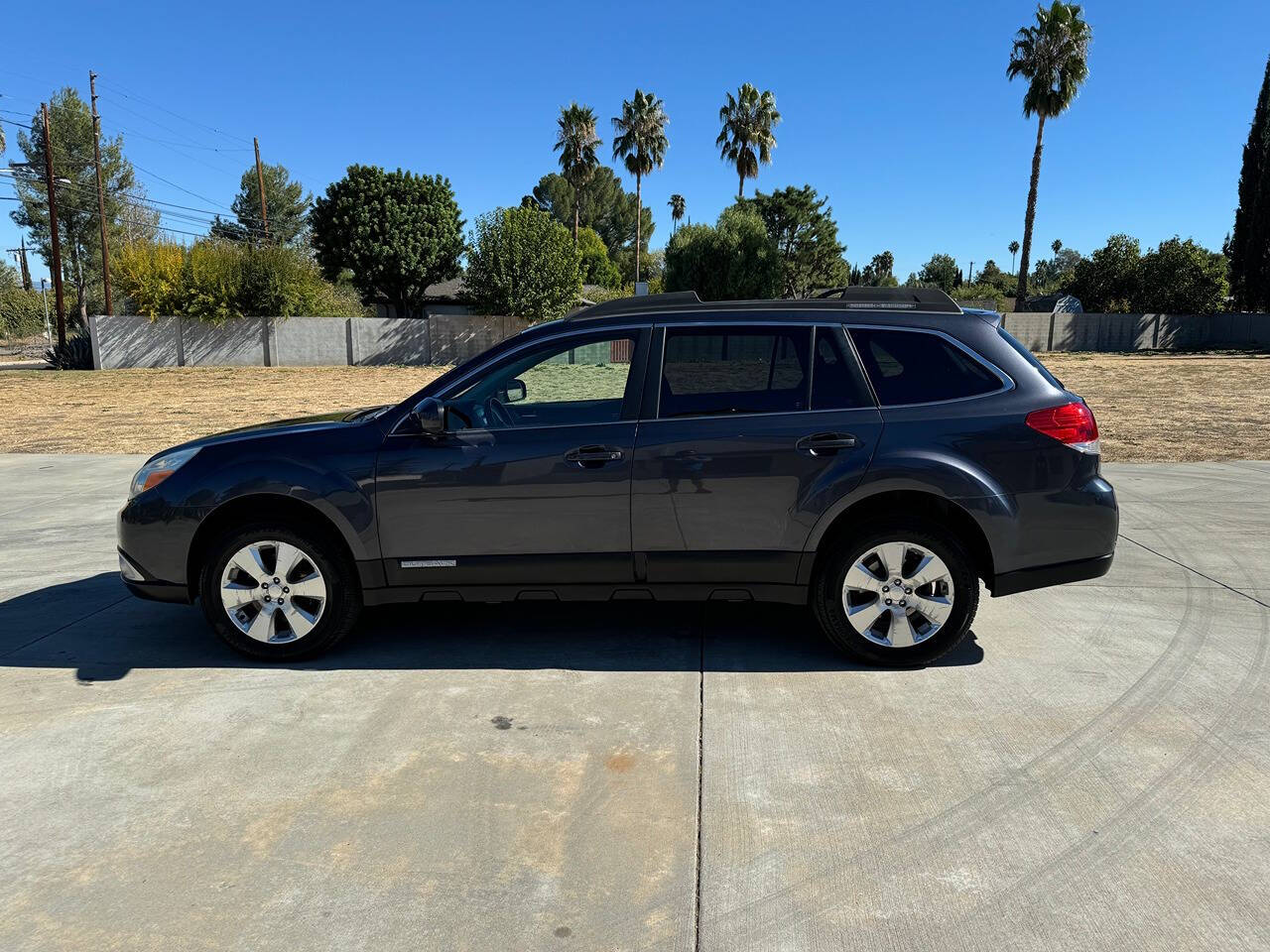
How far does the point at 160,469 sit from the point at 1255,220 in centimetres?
5411

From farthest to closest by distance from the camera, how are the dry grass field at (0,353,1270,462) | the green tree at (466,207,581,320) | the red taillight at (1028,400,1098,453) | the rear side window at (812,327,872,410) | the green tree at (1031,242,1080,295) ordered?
the green tree at (1031,242,1080,295)
the green tree at (466,207,581,320)
the dry grass field at (0,353,1270,462)
the rear side window at (812,327,872,410)
the red taillight at (1028,400,1098,453)

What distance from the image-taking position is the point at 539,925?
2.64m

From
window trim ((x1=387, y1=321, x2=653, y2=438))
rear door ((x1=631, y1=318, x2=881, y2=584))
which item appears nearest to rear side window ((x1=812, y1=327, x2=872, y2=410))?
rear door ((x1=631, y1=318, x2=881, y2=584))

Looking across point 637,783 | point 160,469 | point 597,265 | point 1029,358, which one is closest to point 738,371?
point 1029,358

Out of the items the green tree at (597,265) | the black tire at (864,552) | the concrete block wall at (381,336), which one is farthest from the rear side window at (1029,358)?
the green tree at (597,265)

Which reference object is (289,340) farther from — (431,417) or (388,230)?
(431,417)

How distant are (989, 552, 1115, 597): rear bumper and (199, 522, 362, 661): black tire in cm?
318

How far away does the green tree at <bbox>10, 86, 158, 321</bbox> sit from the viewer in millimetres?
50719

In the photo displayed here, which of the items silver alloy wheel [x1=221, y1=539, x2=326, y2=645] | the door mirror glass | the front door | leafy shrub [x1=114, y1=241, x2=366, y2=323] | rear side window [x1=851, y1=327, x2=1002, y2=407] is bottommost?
silver alloy wheel [x1=221, y1=539, x2=326, y2=645]

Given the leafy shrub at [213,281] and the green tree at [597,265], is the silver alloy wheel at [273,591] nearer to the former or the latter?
the leafy shrub at [213,281]

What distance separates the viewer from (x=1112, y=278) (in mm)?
51000

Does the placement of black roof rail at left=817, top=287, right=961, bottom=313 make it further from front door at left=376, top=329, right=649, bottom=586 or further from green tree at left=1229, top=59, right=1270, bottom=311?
green tree at left=1229, top=59, right=1270, bottom=311

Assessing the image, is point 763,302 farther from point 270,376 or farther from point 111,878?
point 270,376

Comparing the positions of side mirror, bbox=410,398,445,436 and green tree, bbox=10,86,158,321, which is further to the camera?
green tree, bbox=10,86,158,321
